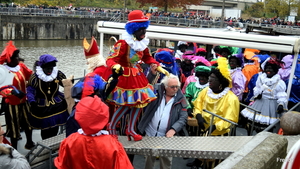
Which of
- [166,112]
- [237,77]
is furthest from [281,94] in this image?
[166,112]

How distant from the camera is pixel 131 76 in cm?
458

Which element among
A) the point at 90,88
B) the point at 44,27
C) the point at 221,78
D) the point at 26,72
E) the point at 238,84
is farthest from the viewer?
the point at 44,27

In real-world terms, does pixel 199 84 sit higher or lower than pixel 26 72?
lower

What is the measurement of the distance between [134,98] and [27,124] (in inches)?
101

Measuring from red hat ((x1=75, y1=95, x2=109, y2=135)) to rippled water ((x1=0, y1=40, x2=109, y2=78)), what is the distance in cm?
1667

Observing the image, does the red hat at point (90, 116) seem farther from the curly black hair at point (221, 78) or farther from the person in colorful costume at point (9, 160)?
the curly black hair at point (221, 78)

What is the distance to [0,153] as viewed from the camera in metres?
3.07

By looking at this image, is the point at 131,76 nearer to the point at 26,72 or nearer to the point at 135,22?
the point at 135,22

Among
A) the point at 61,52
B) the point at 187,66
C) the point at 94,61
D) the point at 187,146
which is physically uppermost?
the point at 94,61

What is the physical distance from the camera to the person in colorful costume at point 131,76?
4512 millimetres

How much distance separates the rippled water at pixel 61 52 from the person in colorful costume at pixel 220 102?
1481 cm

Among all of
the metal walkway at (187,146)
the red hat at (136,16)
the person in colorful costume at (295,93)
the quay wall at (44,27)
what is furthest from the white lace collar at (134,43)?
the quay wall at (44,27)

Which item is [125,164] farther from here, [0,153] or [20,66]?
[20,66]

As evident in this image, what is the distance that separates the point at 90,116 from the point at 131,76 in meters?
1.70
